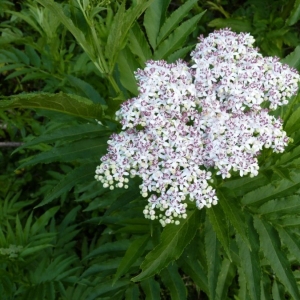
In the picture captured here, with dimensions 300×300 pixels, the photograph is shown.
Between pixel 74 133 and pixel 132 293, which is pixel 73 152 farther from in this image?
pixel 132 293

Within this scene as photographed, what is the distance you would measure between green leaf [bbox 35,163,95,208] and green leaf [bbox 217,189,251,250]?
87 cm

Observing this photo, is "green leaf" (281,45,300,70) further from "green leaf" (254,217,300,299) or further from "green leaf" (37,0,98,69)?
"green leaf" (37,0,98,69)

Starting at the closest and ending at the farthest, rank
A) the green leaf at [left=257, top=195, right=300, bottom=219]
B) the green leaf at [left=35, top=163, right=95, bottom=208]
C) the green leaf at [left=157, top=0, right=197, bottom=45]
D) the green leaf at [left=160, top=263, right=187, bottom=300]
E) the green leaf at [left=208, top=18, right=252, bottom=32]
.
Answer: the green leaf at [left=257, top=195, right=300, bottom=219] < the green leaf at [left=35, top=163, right=95, bottom=208] < the green leaf at [left=157, top=0, right=197, bottom=45] < the green leaf at [left=160, top=263, right=187, bottom=300] < the green leaf at [left=208, top=18, right=252, bottom=32]

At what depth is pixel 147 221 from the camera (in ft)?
9.12

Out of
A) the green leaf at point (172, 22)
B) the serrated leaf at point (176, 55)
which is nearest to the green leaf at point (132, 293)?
the serrated leaf at point (176, 55)

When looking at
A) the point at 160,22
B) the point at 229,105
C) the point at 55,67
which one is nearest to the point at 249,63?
the point at 229,105

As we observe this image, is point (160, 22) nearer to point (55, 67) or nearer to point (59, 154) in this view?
point (59, 154)

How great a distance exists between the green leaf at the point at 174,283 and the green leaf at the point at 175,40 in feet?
4.84

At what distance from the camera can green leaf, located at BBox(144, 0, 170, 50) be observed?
8.81ft

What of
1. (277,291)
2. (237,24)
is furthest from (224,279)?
(237,24)

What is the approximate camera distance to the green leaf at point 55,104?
1.90m

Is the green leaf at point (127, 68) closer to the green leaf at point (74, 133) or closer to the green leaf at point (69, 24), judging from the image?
the green leaf at point (69, 24)

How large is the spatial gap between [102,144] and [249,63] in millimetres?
1082

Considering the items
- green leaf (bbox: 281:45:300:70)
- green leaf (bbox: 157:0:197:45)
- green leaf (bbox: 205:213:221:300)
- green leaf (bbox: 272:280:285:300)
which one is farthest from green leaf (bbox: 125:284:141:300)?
green leaf (bbox: 281:45:300:70)
